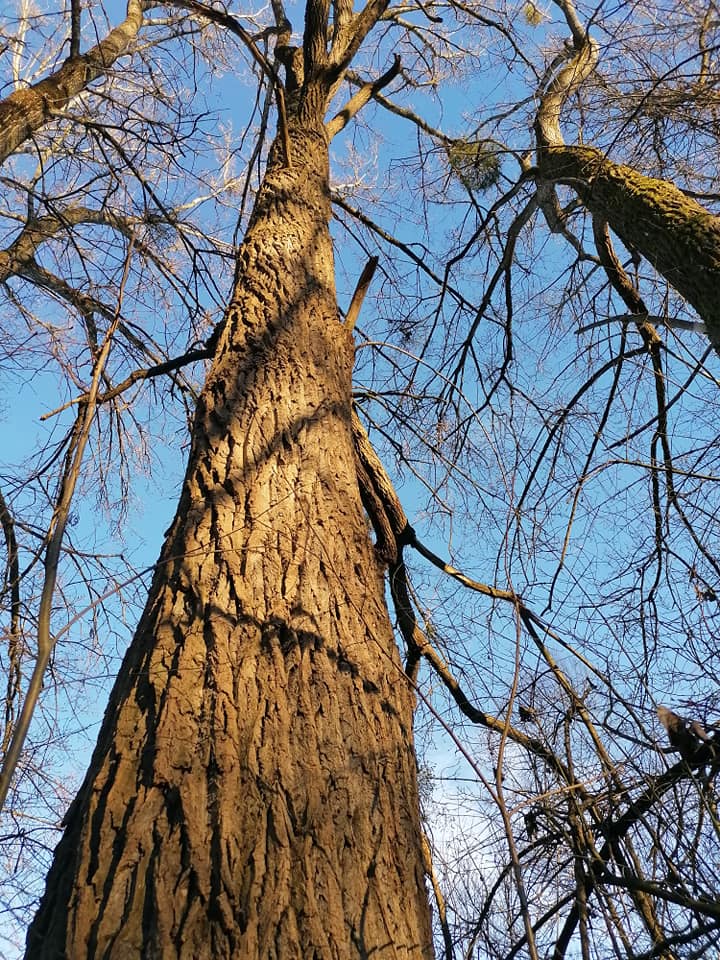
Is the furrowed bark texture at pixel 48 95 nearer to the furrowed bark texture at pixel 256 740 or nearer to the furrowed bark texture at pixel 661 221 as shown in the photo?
the furrowed bark texture at pixel 256 740

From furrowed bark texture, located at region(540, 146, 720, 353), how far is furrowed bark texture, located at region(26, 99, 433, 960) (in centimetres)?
136

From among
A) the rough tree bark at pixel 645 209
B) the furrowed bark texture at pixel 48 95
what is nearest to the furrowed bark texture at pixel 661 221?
the rough tree bark at pixel 645 209

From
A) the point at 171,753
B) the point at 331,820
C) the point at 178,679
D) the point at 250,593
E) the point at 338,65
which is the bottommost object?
the point at 331,820

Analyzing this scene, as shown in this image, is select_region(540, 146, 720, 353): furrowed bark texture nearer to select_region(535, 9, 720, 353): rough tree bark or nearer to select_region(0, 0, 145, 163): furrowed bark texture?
select_region(535, 9, 720, 353): rough tree bark

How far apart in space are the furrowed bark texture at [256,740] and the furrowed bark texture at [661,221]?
4.48 feet

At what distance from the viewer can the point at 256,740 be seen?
1.46 meters

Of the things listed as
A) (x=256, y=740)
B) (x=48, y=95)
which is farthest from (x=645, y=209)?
(x=48, y=95)

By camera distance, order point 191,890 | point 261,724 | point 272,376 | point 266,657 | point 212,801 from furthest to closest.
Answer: point 272,376
point 266,657
point 261,724
point 212,801
point 191,890

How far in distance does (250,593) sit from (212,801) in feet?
1.67

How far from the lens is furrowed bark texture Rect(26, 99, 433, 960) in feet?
3.98

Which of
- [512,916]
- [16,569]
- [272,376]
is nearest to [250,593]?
[272,376]

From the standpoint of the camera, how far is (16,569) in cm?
370

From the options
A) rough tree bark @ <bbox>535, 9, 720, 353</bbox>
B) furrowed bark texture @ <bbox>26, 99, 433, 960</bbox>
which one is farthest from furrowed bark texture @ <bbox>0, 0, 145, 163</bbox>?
rough tree bark @ <bbox>535, 9, 720, 353</bbox>

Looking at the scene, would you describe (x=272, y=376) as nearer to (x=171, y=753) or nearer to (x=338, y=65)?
(x=171, y=753)
